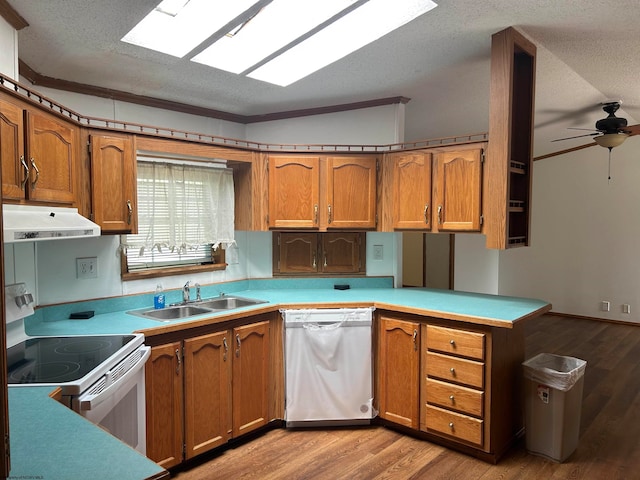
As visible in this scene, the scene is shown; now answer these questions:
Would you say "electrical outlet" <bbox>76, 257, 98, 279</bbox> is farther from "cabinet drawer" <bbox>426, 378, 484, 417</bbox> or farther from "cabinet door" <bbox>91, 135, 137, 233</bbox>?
"cabinet drawer" <bbox>426, 378, 484, 417</bbox>

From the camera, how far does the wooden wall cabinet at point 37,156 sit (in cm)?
183

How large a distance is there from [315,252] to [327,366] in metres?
1.05

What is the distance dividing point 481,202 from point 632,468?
1.82 metres

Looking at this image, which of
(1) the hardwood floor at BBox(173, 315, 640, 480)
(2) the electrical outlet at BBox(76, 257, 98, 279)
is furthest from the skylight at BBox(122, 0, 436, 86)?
(1) the hardwood floor at BBox(173, 315, 640, 480)

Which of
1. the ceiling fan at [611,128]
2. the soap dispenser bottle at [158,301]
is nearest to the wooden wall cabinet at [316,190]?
the soap dispenser bottle at [158,301]

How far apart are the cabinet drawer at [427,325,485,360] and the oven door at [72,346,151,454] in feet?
5.54

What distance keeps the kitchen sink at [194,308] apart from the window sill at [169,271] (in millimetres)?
242

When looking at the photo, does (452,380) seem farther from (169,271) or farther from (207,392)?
(169,271)

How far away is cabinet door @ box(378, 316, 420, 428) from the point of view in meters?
3.01

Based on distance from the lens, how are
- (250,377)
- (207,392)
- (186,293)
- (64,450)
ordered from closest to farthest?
(64,450), (207,392), (250,377), (186,293)

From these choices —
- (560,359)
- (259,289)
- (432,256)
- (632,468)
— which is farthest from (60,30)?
(432,256)

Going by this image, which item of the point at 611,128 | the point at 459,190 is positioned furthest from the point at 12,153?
the point at 611,128

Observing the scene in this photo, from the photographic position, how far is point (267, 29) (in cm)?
268

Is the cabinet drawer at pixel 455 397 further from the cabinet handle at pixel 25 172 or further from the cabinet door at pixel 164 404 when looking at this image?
the cabinet handle at pixel 25 172
